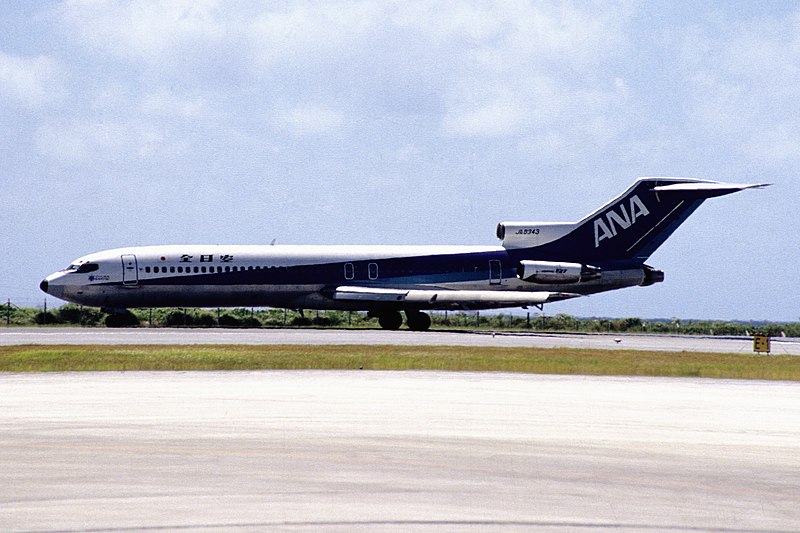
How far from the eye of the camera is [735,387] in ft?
80.7

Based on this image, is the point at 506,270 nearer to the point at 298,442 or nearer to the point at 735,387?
the point at 735,387

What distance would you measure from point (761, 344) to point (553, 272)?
14.2 metres

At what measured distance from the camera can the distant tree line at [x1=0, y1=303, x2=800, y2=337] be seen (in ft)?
197

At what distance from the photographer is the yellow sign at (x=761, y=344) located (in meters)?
38.2

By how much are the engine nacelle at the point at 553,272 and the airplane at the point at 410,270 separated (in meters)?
0.05

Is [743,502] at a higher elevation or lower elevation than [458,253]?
lower

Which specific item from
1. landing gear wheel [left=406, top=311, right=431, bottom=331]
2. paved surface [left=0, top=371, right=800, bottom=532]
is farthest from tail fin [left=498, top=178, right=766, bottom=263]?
paved surface [left=0, top=371, right=800, bottom=532]

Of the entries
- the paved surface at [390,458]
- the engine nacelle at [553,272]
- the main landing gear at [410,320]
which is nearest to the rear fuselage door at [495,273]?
the engine nacelle at [553,272]

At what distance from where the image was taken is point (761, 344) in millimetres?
38531

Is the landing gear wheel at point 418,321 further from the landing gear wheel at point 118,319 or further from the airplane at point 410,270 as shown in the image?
the landing gear wheel at point 118,319

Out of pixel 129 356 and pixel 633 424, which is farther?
pixel 129 356

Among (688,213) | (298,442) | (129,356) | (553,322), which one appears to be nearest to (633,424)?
(298,442)

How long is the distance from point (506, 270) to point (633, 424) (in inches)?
1380

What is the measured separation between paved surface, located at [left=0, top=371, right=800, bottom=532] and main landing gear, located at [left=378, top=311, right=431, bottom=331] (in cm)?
2948
